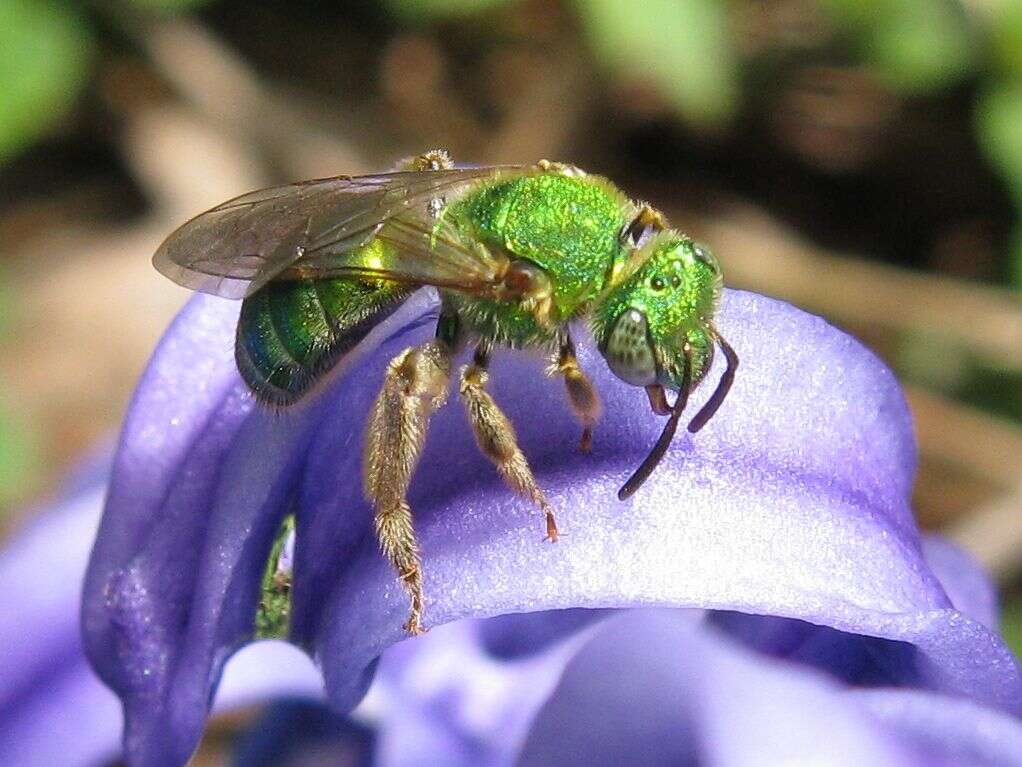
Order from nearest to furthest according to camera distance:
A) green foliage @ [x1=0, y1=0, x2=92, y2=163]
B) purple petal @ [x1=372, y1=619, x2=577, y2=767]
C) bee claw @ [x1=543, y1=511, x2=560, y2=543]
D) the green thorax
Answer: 1. bee claw @ [x1=543, y1=511, x2=560, y2=543]
2. the green thorax
3. purple petal @ [x1=372, y1=619, x2=577, y2=767]
4. green foliage @ [x1=0, y1=0, x2=92, y2=163]

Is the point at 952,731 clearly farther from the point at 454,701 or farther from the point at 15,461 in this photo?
the point at 15,461

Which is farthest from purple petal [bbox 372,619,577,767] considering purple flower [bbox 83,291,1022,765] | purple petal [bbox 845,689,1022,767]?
purple petal [bbox 845,689,1022,767]

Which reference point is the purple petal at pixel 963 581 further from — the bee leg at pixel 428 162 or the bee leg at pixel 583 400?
the bee leg at pixel 428 162

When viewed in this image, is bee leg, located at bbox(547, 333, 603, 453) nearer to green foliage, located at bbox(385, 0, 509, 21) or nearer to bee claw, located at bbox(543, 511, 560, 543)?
bee claw, located at bbox(543, 511, 560, 543)

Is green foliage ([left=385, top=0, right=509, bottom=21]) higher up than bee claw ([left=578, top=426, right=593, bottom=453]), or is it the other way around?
bee claw ([left=578, top=426, right=593, bottom=453])

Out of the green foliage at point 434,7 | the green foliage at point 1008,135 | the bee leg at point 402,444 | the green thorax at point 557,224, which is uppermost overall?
the green thorax at point 557,224

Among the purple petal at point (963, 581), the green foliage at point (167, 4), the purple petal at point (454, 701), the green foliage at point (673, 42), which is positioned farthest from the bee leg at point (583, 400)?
the green foliage at point (167, 4)

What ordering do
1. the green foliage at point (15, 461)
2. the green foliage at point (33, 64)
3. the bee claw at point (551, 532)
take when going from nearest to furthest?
the bee claw at point (551, 532) < the green foliage at point (15, 461) < the green foliage at point (33, 64)

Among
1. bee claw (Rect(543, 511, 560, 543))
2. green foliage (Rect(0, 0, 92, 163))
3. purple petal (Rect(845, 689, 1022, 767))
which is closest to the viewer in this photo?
purple petal (Rect(845, 689, 1022, 767))
